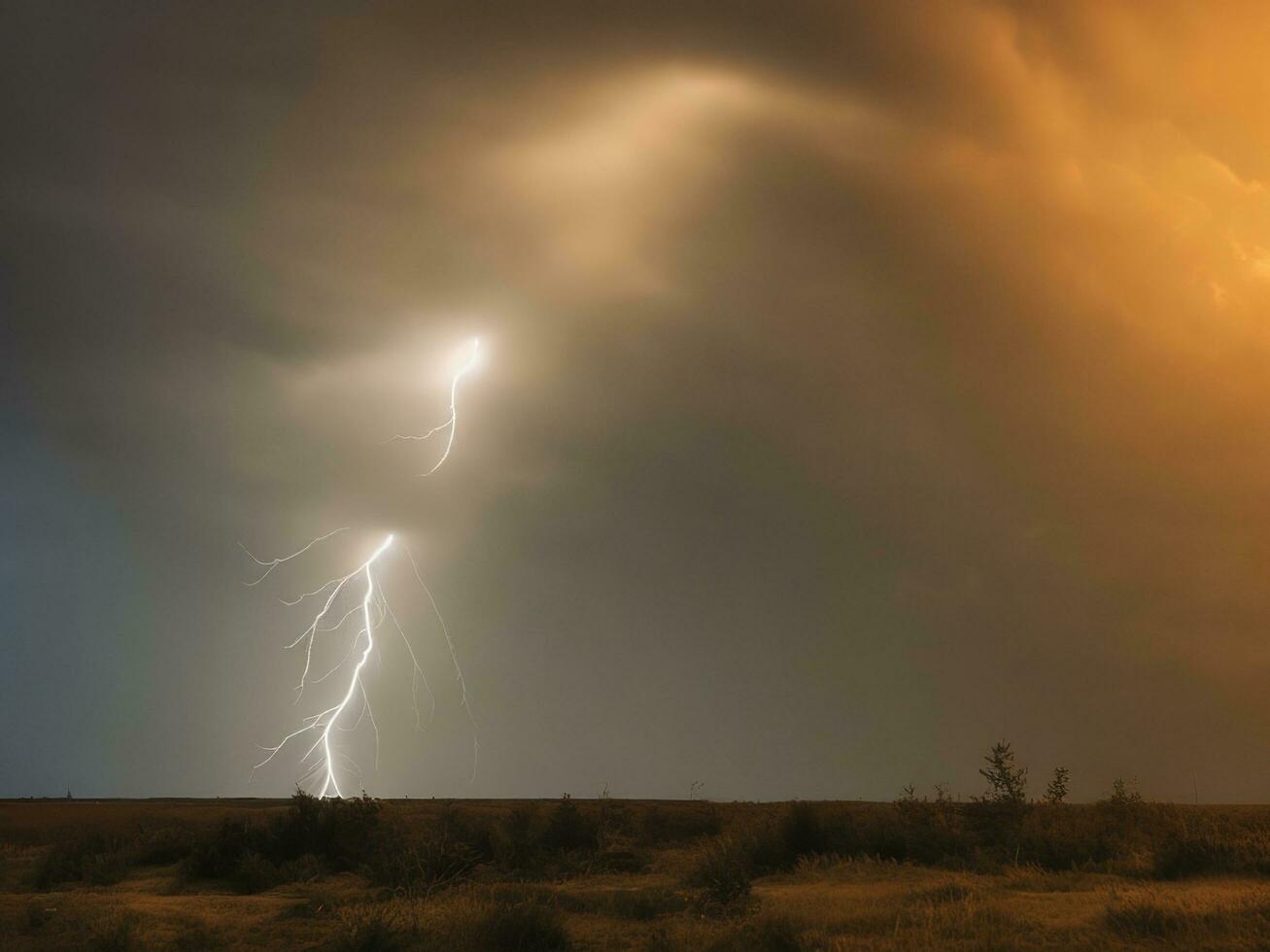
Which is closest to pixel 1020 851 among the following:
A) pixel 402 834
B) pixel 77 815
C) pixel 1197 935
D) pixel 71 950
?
pixel 1197 935

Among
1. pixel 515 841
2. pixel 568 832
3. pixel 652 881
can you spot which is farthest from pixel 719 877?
pixel 568 832

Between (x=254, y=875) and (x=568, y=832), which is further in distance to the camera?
(x=568, y=832)

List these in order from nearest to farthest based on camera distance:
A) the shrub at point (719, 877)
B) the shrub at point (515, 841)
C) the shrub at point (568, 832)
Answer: the shrub at point (719, 877) → the shrub at point (515, 841) → the shrub at point (568, 832)

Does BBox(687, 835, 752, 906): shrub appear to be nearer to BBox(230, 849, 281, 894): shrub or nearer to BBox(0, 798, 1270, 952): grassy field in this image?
BBox(0, 798, 1270, 952): grassy field

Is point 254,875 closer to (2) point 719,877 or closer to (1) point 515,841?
(1) point 515,841

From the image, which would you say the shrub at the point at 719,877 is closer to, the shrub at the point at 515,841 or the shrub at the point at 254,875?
the shrub at the point at 515,841

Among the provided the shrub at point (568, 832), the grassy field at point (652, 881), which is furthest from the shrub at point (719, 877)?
the shrub at point (568, 832)

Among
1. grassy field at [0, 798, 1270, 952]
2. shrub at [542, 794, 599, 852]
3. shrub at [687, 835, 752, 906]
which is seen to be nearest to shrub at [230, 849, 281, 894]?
grassy field at [0, 798, 1270, 952]

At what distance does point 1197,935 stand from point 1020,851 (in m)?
11.6

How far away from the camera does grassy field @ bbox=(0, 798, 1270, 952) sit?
17172 millimetres

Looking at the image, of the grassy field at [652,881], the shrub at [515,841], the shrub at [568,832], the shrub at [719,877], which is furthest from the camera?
the shrub at [568,832]

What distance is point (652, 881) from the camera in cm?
2498

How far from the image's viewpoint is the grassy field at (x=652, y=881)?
17.2 meters

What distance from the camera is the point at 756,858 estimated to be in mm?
28000
